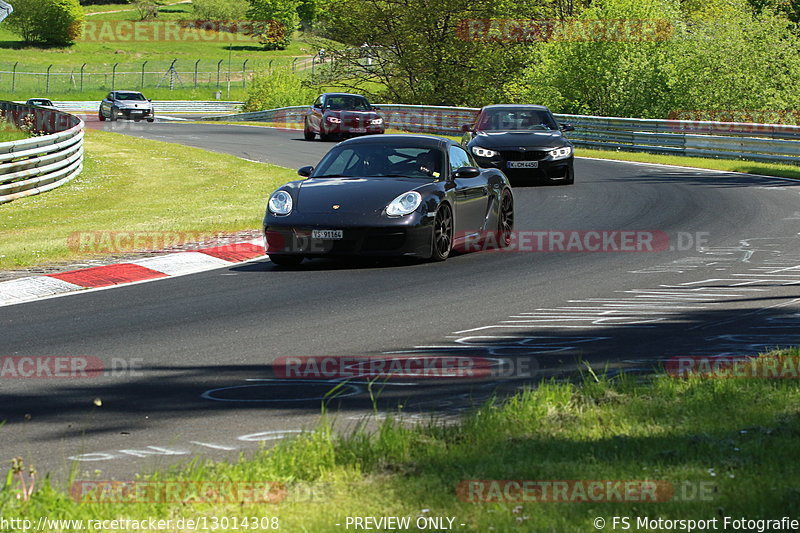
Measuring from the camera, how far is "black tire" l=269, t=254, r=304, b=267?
1277 cm

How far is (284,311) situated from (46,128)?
83.4ft

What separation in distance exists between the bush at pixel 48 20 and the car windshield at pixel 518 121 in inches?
4468

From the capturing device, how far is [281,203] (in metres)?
12.7

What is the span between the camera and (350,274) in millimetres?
12227

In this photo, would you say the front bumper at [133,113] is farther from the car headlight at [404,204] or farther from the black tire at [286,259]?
the car headlight at [404,204]

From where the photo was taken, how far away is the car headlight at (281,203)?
41.3ft

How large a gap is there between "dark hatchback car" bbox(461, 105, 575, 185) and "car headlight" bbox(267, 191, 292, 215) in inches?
389

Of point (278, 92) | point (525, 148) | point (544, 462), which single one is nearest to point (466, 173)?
point (544, 462)

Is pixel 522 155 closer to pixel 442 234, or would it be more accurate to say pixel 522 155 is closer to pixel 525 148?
pixel 525 148

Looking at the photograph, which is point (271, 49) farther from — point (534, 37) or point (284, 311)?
point (284, 311)

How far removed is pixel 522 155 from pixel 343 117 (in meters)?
16.2

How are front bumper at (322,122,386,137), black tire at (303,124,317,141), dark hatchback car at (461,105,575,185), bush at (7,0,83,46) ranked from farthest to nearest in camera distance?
bush at (7,0,83,46) → black tire at (303,124,317,141) → front bumper at (322,122,386,137) → dark hatchback car at (461,105,575,185)

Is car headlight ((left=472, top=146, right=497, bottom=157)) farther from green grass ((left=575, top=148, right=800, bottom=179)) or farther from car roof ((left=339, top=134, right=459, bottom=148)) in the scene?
car roof ((left=339, top=134, right=459, bottom=148))

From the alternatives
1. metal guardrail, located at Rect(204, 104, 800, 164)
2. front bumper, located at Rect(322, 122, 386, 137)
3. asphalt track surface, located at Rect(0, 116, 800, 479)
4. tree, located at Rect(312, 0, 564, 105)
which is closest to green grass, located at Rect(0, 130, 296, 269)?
asphalt track surface, located at Rect(0, 116, 800, 479)
